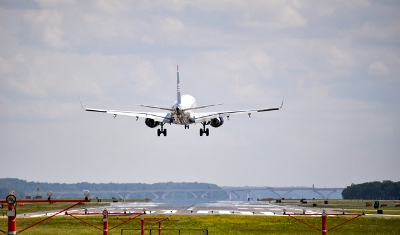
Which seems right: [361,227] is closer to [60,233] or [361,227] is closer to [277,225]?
[277,225]

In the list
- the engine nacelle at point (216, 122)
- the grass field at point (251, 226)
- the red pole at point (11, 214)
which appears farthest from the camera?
the engine nacelle at point (216, 122)

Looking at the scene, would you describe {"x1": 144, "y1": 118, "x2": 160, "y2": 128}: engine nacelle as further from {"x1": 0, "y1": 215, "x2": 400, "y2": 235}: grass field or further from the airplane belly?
{"x1": 0, "y1": 215, "x2": 400, "y2": 235}: grass field

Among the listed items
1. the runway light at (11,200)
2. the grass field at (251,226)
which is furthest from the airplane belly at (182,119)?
the runway light at (11,200)

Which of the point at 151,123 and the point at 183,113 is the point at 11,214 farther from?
the point at 151,123

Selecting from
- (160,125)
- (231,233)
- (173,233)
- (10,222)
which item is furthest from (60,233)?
(160,125)

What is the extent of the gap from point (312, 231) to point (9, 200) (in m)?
52.1

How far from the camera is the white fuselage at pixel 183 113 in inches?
4176

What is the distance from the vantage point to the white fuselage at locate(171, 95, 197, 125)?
348 ft

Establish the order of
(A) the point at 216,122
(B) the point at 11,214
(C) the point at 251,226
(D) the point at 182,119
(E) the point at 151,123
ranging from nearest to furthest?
(B) the point at 11,214
(C) the point at 251,226
(D) the point at 182,119
(A) the point at 216,122
(E) the point at 151,123

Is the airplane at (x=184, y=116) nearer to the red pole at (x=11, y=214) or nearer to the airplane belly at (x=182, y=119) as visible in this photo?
the airplane belly at (x=182, y=119)

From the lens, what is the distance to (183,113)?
106875 millimetres

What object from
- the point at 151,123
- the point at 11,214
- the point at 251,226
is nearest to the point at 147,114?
the point at 151,123

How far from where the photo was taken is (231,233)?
6594cm

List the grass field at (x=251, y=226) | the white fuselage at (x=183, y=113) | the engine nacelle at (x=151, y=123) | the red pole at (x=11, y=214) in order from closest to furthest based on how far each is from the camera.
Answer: the red pole at (x=11, y=214)
the grass field at (x=251, y=226)
the white fuselage at (x=183, y=113)
the engine nacelle at (x=151, y=123)
